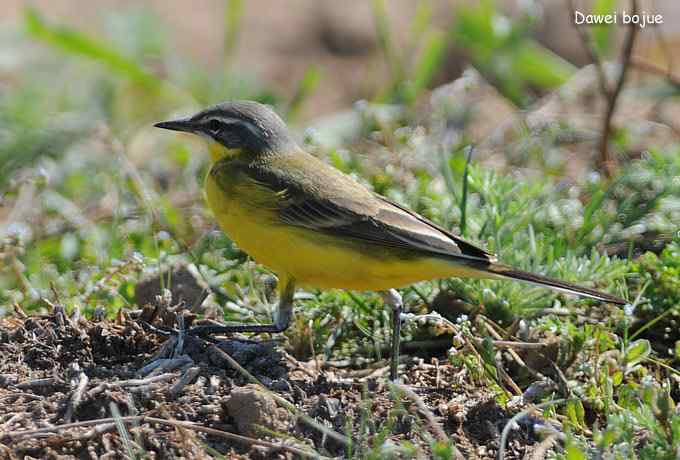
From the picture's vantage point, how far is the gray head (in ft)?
17.6

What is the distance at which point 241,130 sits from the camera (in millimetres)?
5371

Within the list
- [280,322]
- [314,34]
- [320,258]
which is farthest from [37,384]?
[314,34]

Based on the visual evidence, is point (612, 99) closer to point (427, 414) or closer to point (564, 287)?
point (564, 287)

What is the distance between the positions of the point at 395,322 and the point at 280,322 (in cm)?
54

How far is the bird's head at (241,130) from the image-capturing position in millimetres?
5363

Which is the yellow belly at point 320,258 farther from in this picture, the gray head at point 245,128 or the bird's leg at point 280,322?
the gray head at point 245,128

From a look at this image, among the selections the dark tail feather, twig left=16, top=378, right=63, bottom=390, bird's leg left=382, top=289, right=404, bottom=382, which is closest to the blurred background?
bird's leg left=382, top=289, right=404, bottom=382

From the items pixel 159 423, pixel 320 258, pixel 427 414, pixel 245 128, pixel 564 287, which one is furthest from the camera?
pixel 245 128

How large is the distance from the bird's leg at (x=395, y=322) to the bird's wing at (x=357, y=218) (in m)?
0.32

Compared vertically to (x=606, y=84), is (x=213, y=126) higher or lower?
lower

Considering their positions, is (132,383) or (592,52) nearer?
(132,383)

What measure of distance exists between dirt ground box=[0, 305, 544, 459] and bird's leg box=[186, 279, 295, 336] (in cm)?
6

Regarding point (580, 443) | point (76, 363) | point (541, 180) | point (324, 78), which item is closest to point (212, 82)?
point (324, 78)

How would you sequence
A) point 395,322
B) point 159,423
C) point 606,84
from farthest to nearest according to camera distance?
point 606,84, point 395,322, point 159,423
